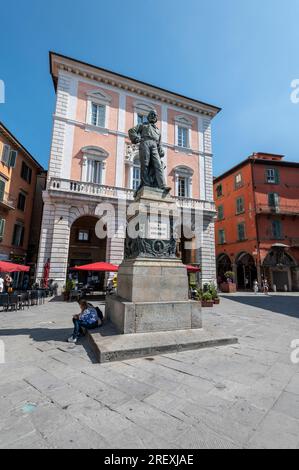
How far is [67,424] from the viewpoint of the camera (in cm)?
210

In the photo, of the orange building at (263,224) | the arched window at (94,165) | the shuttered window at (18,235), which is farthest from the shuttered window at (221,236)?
the shuttered window at (18,235)

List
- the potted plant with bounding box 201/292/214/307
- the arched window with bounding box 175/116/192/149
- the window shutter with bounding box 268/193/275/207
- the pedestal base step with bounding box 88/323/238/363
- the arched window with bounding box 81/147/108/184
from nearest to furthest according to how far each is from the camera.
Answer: the pedestal base step with bounding box 88/323/238/363 → the potted plant with bounding box 201/292/214/307 → the arched window with bounding box 81/147/108/184 → the arched window with bounding box 175/116/192/149 → the window shutter with bounding box 268/193/275/207

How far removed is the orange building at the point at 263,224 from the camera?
24781mm

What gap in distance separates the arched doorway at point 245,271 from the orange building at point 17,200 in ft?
75.6

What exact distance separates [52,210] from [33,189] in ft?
37.1

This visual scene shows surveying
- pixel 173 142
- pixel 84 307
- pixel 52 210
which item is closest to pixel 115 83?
pixel 173 142

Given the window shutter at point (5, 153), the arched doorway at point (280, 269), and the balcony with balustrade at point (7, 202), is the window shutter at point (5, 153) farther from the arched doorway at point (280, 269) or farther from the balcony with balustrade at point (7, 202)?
the arched doorway at point (280, 269)

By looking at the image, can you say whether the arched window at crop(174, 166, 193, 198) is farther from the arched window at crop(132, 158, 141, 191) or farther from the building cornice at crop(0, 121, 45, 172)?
the building cornice at crop(0, 121, 45, 172)

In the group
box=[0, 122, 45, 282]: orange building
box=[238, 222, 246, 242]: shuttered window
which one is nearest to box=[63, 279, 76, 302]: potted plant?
box=[0, 122, 45, 282]: orange building

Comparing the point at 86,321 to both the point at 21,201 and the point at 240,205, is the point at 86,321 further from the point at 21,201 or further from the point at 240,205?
the point at 240,205

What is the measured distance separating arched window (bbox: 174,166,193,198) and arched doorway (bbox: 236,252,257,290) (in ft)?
39.6

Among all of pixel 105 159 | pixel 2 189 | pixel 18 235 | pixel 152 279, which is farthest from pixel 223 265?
pixel 152 279

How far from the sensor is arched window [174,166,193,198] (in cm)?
1947
